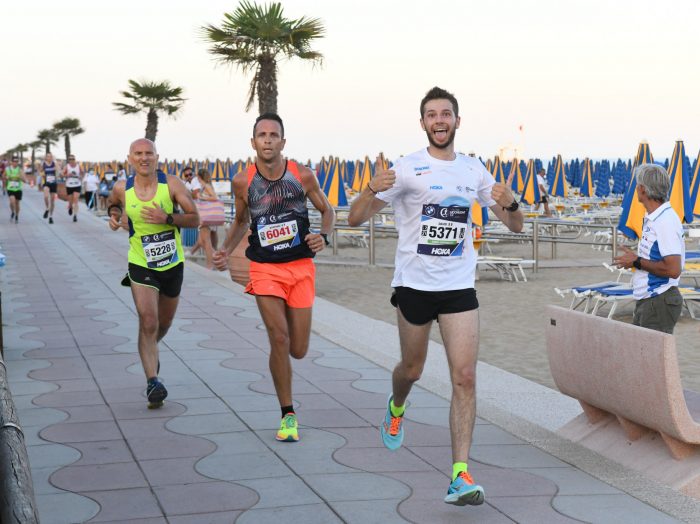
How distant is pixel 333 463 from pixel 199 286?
29.0 feet

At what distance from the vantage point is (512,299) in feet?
45.0

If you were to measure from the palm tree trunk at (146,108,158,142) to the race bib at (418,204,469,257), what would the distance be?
139ft

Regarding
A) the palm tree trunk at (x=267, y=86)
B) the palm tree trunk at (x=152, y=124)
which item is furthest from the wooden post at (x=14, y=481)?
the palm tree trunk at (x=152, y=124)

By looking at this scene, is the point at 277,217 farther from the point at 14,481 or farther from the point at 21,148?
the point at 21,148

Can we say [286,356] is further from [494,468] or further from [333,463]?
[494,468]

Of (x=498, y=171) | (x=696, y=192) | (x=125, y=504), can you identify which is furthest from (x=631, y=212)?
(x=498, y=171)

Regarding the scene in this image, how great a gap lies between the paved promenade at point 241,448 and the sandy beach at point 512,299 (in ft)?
5.08

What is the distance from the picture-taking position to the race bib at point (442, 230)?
15.4 feet

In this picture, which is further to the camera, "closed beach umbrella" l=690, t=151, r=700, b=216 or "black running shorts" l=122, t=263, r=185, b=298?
"closed beach umbrella" l=690, t=151, r=700, b=216

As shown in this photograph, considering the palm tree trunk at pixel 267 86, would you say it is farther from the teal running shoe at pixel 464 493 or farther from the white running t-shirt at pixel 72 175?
the teal running shoe at pixel 464 493

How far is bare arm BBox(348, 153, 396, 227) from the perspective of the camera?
4594mm

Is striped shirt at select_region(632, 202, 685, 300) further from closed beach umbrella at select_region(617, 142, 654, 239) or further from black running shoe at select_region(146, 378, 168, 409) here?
closed beach umbrella at select_region(617, 142, 654, 239)

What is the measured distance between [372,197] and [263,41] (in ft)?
64.6

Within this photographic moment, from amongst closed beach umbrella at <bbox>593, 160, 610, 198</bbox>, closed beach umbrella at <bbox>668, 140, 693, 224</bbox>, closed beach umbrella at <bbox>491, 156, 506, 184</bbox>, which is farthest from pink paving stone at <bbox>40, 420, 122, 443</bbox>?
closed beach umbrella at <bbox>593, 160, 610, 198</bbox>
